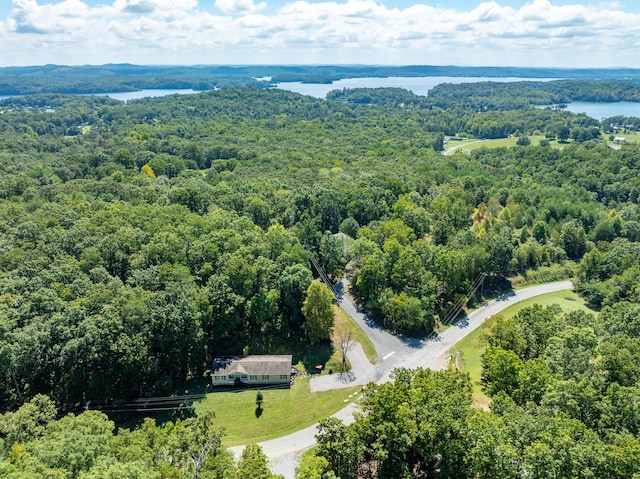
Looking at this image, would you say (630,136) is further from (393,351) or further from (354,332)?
(354,332)

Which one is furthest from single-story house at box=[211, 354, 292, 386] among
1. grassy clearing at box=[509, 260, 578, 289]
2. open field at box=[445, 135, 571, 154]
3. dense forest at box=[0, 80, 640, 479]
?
open field at box=[445, 135, 571, 154]

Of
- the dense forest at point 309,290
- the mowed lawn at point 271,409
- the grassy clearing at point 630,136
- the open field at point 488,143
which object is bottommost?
the mowed lawn at point 271,409

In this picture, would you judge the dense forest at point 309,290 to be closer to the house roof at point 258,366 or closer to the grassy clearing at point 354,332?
the house roof at point 258,366

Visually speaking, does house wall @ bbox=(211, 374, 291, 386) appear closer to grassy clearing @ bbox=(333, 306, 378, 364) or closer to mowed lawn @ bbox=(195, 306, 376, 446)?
mowed lawn @ bbox=(195, 306, 376, 446)

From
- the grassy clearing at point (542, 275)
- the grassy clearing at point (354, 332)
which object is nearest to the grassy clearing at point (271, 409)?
the grassy clearing at point (354, 332)

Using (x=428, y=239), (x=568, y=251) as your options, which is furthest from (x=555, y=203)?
(x=428, y=239)

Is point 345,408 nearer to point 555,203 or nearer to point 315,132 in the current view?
point 555,203
